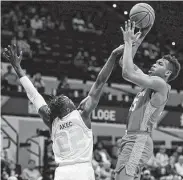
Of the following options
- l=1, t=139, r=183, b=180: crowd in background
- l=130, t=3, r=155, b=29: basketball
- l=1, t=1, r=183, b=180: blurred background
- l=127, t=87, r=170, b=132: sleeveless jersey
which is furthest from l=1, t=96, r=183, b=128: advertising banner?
l=127, t=87, r=170, b=132: sleeveless jersey

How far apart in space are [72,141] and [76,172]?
1.07 feet

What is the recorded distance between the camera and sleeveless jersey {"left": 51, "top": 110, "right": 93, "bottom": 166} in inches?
246

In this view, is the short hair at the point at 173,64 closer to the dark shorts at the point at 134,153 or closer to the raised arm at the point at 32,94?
the dark shorts at the point at 134,153

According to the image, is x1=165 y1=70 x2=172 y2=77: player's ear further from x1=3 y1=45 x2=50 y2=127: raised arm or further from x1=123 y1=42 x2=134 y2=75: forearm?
x1=3 y1=45 x2=50 y2=127: raised arm

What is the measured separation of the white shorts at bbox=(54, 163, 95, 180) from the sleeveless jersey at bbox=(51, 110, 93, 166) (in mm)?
47

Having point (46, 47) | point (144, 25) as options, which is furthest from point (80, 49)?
point (144, 25)

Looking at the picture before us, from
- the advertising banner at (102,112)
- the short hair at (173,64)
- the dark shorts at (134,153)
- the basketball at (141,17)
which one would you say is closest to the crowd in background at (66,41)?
the advertising banner at (102,112)

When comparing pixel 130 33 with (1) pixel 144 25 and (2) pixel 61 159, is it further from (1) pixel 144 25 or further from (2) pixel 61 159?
(2) pixel 61 159

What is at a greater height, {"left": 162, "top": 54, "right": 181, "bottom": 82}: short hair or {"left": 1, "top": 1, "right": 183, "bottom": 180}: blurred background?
{"left": 162, "top": 54, "right": 181, "bottom": 82}: short hair

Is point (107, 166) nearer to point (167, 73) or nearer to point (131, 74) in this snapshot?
point (167, 73)

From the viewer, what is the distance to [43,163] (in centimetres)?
1673

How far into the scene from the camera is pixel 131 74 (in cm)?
649

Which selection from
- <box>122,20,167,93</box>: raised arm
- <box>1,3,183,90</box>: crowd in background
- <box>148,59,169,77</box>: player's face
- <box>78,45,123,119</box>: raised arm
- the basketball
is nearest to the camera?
<box>78,45,123,119</box>: raised arm

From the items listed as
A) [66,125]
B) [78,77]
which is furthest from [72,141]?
[78,77]
